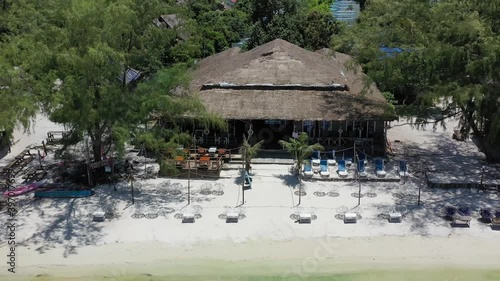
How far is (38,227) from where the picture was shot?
20.8 m

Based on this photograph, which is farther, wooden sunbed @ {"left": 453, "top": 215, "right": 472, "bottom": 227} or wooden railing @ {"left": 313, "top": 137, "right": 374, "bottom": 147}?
wooden railing @ {"left": 313, "top": 137, "right": 374, "bottom": 147}

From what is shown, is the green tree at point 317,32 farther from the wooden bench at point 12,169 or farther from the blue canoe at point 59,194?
the blue canoe at point 59,194

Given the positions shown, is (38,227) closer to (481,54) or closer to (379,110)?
(379,110)

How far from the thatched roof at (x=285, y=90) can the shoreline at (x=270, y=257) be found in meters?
8.46

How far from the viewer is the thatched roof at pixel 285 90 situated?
2712cm

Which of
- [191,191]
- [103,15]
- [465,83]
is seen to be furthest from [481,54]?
[103,15]

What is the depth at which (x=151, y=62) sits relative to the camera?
957 inches

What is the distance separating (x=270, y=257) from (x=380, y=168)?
9.02 m

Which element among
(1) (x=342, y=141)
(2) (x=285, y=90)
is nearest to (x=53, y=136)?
(2) (x=285, y=90)

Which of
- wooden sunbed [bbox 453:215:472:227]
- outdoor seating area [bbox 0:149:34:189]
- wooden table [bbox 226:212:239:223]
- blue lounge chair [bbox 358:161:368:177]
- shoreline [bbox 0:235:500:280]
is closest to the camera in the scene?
shoreline [bbox 0:235:500:280]

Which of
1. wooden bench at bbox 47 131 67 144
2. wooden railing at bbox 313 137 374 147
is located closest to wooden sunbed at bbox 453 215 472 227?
wooden railing at bbox 313 137 374 147

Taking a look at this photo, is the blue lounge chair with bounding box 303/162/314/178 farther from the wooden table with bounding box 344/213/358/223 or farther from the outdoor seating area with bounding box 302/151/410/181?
the wooden table with bounding box 344/213/358/223

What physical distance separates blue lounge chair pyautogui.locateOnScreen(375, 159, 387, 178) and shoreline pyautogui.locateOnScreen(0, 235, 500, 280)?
5.36m

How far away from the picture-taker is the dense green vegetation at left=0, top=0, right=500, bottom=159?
2120 centimetres
